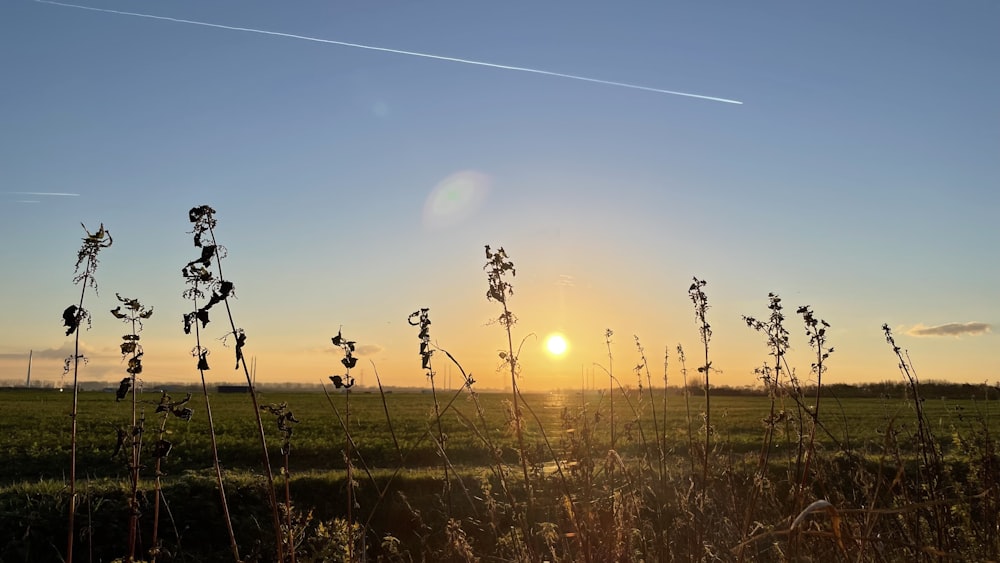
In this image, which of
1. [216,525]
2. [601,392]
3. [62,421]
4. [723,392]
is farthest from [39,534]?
[723,392]

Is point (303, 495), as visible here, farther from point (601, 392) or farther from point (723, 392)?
point (723, 392)

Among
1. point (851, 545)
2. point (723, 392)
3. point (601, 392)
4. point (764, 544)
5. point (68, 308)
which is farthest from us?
point (723, 392)

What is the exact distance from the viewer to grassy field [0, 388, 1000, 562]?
8.00ft

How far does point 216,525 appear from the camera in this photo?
14.1m

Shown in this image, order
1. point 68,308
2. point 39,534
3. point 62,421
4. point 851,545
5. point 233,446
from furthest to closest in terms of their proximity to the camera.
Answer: point 62,421 < point 233,446 < point 39,534 < point 851,545 < point 68,308

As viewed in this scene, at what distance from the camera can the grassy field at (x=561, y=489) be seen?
96.0 inches

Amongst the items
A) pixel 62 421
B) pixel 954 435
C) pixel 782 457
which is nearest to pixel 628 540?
pixel 954 435

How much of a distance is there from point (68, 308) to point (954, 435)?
5.41 meters

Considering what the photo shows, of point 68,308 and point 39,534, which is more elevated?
point 68,308

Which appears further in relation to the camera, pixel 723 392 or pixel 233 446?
pixel 723 392

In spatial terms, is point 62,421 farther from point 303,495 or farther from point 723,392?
point 723,392

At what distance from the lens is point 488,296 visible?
227cm

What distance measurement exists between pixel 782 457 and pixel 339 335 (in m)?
20.8

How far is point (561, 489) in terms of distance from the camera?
2.89 meters
